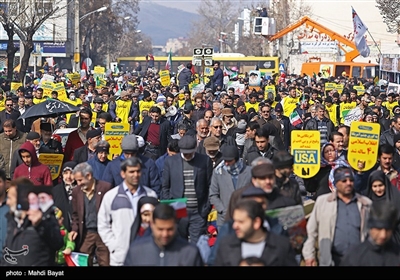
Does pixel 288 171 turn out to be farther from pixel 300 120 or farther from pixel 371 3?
pixel 371 3

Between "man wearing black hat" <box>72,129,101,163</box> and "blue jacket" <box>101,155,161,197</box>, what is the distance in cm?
134

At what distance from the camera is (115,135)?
1401cm

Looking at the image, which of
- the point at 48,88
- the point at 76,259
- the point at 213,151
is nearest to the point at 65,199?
the point at 76,259

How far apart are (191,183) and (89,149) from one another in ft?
6.97

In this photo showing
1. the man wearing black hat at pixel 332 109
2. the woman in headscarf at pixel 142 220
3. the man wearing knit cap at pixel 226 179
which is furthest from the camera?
the man wearing black hat at pixel 332 109

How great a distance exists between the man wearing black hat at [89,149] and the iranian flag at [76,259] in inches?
125

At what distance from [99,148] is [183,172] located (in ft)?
3.80

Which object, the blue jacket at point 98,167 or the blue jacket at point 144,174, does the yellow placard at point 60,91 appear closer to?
the blue jacket at point 98,167

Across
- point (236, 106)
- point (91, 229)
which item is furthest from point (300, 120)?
point (91, 229)

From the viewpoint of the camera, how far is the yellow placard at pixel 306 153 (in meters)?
12.0

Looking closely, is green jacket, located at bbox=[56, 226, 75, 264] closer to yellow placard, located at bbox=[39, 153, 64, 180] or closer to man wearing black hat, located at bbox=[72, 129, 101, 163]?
man wearing black hat, located at bbox=[72, 129, 101, 163]

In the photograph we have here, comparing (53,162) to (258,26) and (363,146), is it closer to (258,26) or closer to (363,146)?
(363,146)

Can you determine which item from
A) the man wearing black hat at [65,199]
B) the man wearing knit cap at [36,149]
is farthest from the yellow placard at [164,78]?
the man wearing black hat at [65,199]

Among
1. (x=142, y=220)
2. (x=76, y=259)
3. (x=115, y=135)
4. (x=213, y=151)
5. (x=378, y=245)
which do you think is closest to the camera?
(x=378, y=245)
